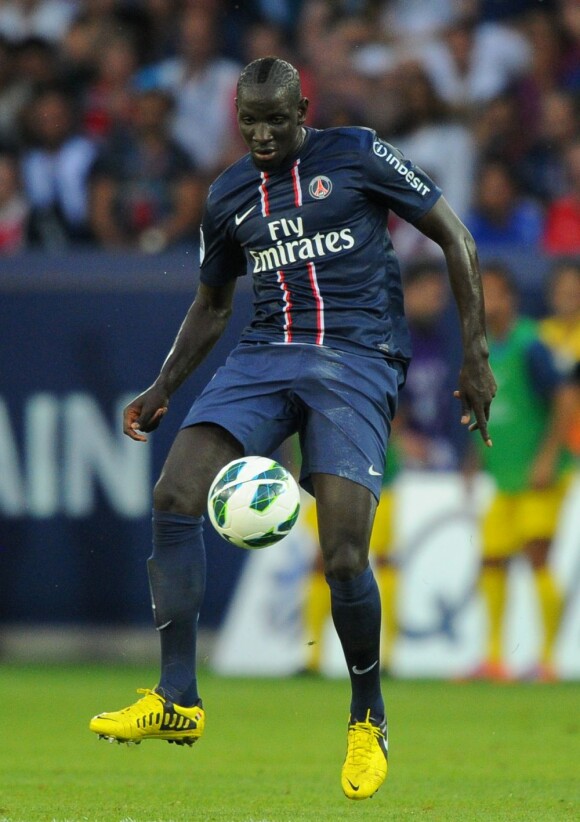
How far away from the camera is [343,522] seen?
5.39 m

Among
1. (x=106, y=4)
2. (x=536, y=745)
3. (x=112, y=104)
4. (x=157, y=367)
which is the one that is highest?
(x=106, y=4)

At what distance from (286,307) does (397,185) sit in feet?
1.92

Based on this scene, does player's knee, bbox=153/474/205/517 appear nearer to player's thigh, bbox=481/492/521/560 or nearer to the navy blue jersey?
the navy blue jersey

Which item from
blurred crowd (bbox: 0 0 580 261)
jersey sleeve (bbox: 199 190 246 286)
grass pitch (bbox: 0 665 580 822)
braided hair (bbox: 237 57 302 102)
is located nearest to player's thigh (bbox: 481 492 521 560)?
grass pitch (bbox: 0 665 580 822)

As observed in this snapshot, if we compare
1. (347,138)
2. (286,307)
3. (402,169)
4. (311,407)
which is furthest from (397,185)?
(311,407)

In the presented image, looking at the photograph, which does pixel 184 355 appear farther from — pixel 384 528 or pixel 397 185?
pixel 384 528

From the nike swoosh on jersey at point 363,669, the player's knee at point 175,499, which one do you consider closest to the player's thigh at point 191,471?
the player's knee at point 175,499

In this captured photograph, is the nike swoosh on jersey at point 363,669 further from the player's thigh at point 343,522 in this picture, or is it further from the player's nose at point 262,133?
the player's nose at point 262,133

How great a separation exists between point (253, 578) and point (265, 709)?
6.62 ft

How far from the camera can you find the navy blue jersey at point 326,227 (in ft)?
18.6

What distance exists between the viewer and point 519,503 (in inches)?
412

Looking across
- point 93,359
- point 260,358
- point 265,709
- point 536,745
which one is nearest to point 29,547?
point 93,359

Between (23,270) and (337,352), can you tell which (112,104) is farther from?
(337,352)

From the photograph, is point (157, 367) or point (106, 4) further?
point (106, 4)
